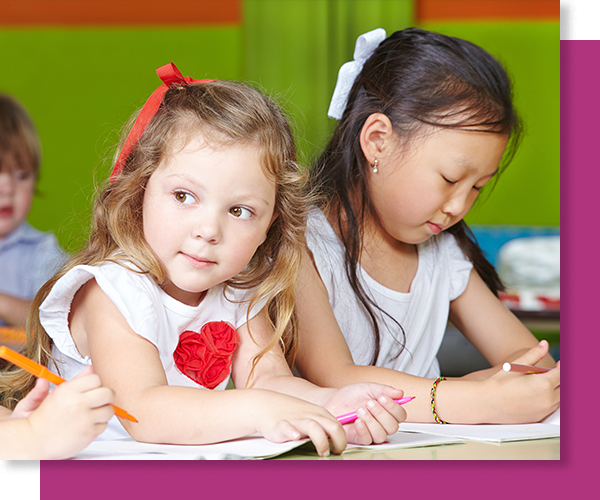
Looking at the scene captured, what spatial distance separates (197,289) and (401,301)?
43 cm

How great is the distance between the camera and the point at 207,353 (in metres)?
0.80

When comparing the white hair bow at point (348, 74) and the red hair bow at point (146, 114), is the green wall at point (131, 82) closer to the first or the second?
the white hair bow at point (348, 74)

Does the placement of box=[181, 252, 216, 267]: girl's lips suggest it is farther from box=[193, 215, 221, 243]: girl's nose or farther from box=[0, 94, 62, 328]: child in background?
box=[0, 94, 62, 328]: child in background

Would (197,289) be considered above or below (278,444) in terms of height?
above

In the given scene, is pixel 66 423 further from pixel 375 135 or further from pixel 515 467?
pixel 375 135

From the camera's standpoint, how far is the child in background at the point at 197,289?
620mm

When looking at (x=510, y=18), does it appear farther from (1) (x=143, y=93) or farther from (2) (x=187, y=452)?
(2) (x=187, y=452)

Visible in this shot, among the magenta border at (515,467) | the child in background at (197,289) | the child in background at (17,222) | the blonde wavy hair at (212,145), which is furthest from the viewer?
the child in background at (17,222)

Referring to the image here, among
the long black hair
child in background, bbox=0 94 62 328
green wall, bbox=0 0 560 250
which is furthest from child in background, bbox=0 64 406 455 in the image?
green wall, bbox=0 0 560 250

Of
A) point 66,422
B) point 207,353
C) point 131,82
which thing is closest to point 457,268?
point 207,353

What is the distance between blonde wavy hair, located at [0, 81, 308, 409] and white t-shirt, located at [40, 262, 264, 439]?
2cm

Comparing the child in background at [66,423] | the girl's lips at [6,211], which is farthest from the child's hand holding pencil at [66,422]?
the girl's lips at [6,211]

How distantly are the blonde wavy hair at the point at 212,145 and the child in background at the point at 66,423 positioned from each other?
0.22 meters

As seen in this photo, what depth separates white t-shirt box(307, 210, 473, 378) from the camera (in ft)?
3.30
